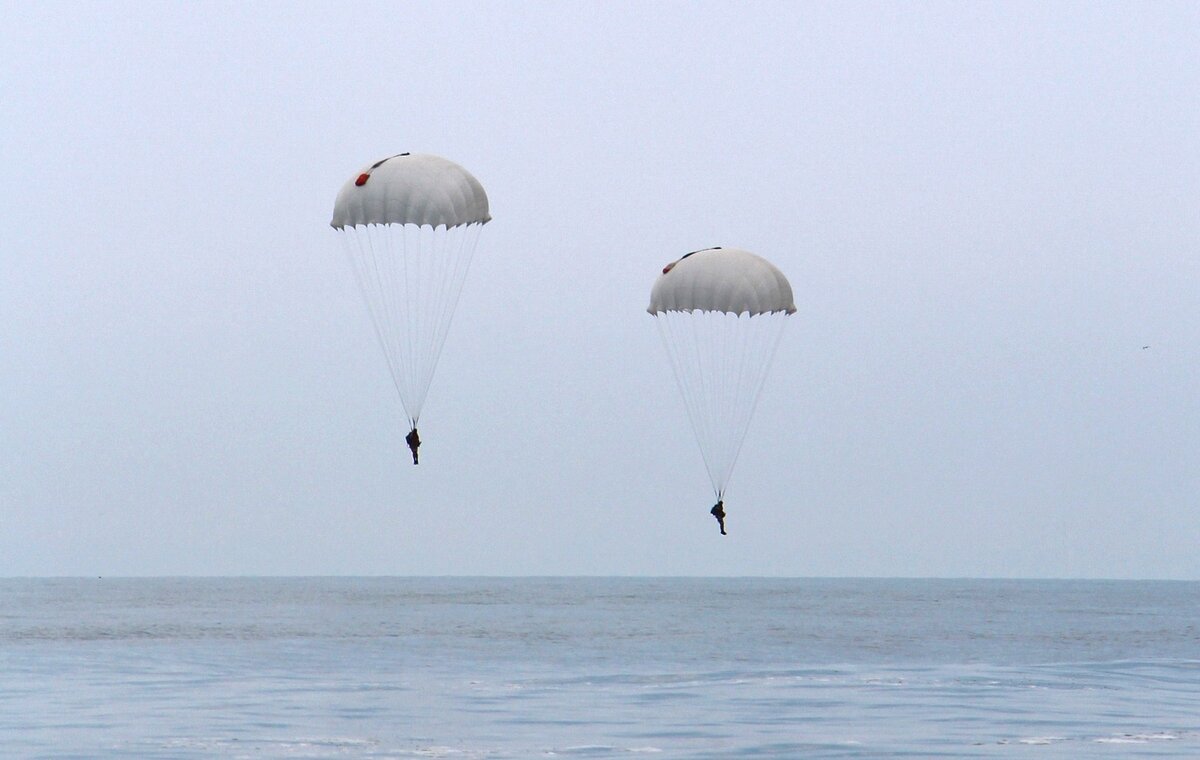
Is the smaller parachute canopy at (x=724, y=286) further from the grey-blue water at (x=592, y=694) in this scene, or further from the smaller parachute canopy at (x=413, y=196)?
the grey-blue water at (x=592, y=694)

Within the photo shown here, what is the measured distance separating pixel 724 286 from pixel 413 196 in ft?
28.7

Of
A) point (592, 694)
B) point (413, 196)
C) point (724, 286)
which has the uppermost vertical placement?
point (413, 196)

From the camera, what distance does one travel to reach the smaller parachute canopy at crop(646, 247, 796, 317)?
39.9 metres

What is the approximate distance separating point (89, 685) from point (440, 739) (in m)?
15.9

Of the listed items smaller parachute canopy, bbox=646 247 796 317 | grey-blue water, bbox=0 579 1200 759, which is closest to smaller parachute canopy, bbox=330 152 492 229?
smaller parachute canopy, bbox=646 247 796 317

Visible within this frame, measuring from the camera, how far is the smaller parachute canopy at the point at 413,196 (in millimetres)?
36562

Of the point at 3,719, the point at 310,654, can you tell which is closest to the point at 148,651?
the point at 310,654

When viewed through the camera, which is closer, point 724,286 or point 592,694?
point 592,694

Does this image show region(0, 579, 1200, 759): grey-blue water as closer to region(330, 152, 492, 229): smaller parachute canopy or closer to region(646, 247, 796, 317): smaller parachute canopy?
region(646, 247, 796, 317): smaller parachute canopy

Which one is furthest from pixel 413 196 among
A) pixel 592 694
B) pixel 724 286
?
pixel 592 694

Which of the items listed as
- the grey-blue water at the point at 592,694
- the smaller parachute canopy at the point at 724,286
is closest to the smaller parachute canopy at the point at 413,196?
the smaller parachute canopy at the point at 724,286

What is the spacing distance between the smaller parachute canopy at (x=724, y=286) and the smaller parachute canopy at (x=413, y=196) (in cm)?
591

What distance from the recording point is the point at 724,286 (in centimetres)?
3994

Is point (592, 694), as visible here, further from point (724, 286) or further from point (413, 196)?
point (413, 196)
